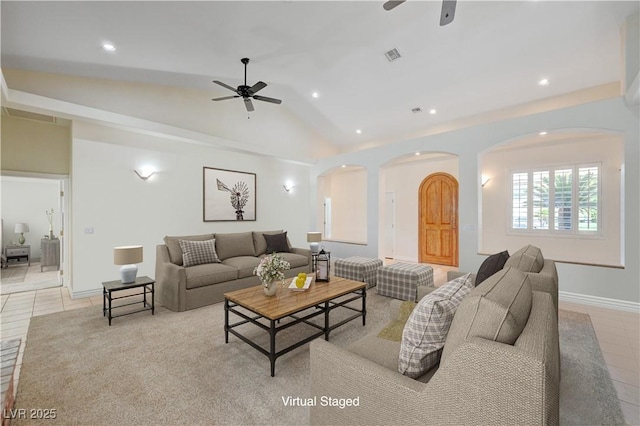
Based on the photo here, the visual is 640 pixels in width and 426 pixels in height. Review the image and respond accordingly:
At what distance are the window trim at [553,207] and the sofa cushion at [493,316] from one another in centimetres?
549

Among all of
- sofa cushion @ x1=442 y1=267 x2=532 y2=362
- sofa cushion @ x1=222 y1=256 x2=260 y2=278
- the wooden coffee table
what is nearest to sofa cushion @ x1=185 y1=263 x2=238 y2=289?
sofa cushion @ x1=222 y1=256 x2=260 y2=278

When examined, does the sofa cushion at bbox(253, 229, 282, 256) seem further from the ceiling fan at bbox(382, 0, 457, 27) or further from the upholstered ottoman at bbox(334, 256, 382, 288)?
the ceiling fan at bbox(382, 0, 457, 27)

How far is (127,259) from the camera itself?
3.37 m

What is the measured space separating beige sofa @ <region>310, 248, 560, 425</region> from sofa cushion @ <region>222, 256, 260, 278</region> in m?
3.00

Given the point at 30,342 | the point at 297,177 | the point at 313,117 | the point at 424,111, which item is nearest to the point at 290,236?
the point at 297,177

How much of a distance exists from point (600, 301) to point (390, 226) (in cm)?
458

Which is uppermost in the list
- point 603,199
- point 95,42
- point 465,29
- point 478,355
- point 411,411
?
point 465,29

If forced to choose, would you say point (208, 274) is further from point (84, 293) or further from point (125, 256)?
point (84, 293)

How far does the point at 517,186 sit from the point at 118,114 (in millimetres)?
7685

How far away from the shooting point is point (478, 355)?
0.90 metres

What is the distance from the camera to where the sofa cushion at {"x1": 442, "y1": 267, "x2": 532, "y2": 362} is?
0.99 meters

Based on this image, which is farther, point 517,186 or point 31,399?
point 517,186

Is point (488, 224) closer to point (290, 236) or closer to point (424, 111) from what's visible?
point (424, 111)

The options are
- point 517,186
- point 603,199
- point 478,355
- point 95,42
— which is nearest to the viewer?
point 478,355
